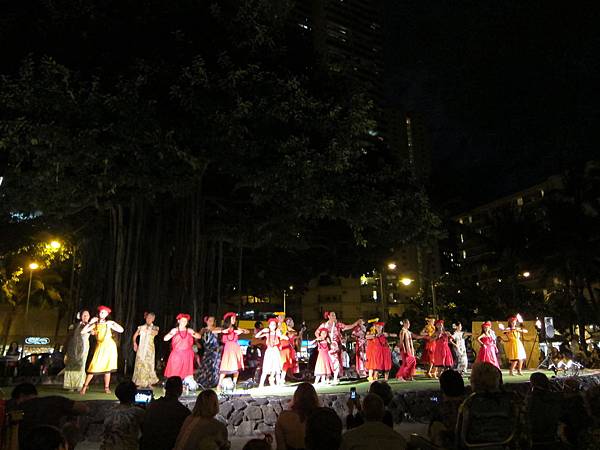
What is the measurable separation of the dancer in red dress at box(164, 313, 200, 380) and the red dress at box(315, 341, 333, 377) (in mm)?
3413

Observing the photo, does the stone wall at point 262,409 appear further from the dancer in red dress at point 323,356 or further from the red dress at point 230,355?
the dancer in red dress at point 323,356

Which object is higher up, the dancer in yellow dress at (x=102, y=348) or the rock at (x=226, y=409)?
the dancer in yellow dress at (x=102, y=348)

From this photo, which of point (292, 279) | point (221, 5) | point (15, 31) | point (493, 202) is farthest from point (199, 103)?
point (493, 202)

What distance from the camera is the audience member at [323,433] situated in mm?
3289

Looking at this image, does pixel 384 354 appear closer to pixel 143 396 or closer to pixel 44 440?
pixel 143 396

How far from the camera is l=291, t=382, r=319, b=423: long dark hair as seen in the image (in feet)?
14.7

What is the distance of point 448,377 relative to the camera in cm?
423

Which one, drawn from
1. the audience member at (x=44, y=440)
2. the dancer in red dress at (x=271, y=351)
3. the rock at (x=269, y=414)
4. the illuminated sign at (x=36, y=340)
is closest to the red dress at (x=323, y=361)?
the dancer in red dress at (x=271, y=351)

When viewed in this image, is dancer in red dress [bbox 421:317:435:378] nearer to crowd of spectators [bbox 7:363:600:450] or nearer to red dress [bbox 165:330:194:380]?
red dress [bbox 165:330:194:380]

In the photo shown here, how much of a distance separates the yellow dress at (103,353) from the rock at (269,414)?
3.53 metres

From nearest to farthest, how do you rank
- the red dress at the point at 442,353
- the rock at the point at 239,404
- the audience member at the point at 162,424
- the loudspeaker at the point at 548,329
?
the audience member at the point at 162,424
the rock at the point at 239,404
the red dress at the point at 442,353
the loudspeaker at the point at 548,329

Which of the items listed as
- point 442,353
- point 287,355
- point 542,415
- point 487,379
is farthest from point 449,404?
point 442,353

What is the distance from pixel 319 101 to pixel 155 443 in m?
9.67

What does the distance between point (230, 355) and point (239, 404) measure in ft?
7.28
